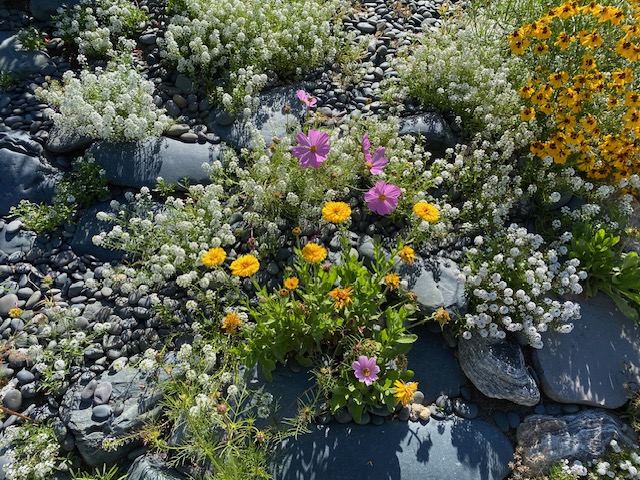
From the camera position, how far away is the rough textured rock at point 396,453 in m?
3.82

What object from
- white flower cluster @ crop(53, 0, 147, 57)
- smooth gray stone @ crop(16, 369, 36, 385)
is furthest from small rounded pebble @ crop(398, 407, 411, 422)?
white flower cluster @ crop(53, 0, 147, 57)

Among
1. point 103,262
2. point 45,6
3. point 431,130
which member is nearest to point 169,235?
point 103,262

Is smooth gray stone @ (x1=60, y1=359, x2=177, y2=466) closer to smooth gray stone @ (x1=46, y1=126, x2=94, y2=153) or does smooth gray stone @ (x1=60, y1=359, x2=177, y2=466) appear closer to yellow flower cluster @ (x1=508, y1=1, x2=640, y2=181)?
smooth gray stone @ (x1=46, y1=126, x2=94, y2=153)

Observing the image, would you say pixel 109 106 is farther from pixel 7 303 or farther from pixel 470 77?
pixel 470 77

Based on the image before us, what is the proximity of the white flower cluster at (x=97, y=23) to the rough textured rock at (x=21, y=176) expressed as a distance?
4.77 feet

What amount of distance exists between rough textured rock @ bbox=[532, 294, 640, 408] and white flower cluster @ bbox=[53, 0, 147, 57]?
209 inches

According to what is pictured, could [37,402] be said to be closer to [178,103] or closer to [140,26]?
[178,103]

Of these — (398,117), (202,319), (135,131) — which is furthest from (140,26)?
(202,319)

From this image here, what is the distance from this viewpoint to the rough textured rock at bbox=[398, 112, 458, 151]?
531cm

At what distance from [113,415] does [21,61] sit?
4.16 metres

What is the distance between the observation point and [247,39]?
19.2 feet

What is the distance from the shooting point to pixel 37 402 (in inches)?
163

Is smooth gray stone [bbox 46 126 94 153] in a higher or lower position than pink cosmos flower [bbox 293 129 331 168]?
lower

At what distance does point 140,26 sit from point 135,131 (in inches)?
74.8
